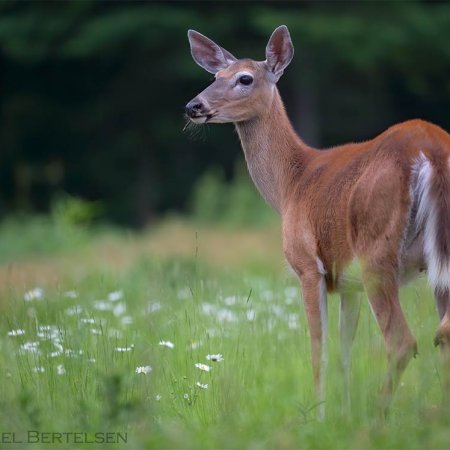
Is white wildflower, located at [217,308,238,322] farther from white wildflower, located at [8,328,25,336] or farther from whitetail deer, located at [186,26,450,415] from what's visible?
white wildflower, located at [8,328,25,336]

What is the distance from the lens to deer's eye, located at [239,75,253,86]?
23.2ft

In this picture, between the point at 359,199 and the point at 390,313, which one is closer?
the point at 390,313

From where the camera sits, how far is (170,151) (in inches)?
983

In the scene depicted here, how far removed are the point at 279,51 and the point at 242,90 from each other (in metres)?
0.49

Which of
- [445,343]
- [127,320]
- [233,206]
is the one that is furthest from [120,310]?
[233,206]

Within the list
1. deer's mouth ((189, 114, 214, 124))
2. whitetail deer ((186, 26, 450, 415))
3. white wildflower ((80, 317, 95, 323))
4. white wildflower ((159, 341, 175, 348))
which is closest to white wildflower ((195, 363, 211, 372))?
white wildflower ((159, 341, 175, 348))

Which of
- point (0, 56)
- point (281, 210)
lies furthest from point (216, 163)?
point (281, 210)

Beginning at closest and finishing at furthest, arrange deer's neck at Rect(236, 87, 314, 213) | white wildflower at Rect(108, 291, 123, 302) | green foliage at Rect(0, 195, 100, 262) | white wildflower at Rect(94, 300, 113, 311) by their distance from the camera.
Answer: deer's neck at Rect(236, 87, 314, 213)
white wildflower at Rect(94, 300, 113, 311)
white wildflower at Rect(108, 291, 123, 302)
green foliage at Rect(0, 195, 100, 262)

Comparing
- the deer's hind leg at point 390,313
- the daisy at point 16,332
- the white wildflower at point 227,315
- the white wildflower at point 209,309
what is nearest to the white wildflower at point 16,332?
the daisy at point 16,332

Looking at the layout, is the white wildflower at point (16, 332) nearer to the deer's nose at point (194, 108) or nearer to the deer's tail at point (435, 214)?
the deer's nose at point (194, 108)

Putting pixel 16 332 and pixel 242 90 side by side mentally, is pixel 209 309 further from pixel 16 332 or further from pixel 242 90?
pixel 16 332

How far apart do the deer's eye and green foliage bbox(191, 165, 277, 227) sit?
10.6 metres

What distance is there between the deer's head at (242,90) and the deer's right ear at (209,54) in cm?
22

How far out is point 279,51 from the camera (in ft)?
24.2
